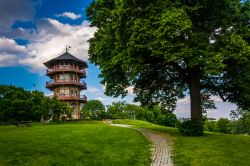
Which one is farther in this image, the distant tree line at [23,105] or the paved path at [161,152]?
the distant tree line at [23,105]

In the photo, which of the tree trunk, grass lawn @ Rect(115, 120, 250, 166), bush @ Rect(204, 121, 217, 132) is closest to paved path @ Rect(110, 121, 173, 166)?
grass lawn @ Rect(115, 120, 250, 166)

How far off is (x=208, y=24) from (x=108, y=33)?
8.69 m

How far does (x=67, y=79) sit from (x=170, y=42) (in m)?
50.9

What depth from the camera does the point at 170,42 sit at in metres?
26.9

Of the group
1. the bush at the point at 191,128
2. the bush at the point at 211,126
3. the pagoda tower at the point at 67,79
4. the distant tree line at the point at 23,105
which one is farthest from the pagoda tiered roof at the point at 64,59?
the bush at the point at 191,128

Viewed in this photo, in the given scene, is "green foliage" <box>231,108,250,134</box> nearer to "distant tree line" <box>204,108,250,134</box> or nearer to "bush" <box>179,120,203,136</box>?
"distant tree line" <box>204,108,250,134</box>

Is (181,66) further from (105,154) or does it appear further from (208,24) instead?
(105,154)

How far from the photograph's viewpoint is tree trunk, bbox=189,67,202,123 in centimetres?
3173

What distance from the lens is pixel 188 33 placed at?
89.4 feet

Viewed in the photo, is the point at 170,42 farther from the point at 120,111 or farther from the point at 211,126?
the point at 211,126

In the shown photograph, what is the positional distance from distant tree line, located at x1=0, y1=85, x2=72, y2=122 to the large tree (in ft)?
78.8

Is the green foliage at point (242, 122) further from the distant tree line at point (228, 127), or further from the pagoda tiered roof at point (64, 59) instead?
the pagoda tiered roof at point (64, 59)

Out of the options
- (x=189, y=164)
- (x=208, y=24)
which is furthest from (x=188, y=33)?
(x=189, y=164)

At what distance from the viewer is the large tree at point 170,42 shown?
87.9 ft
